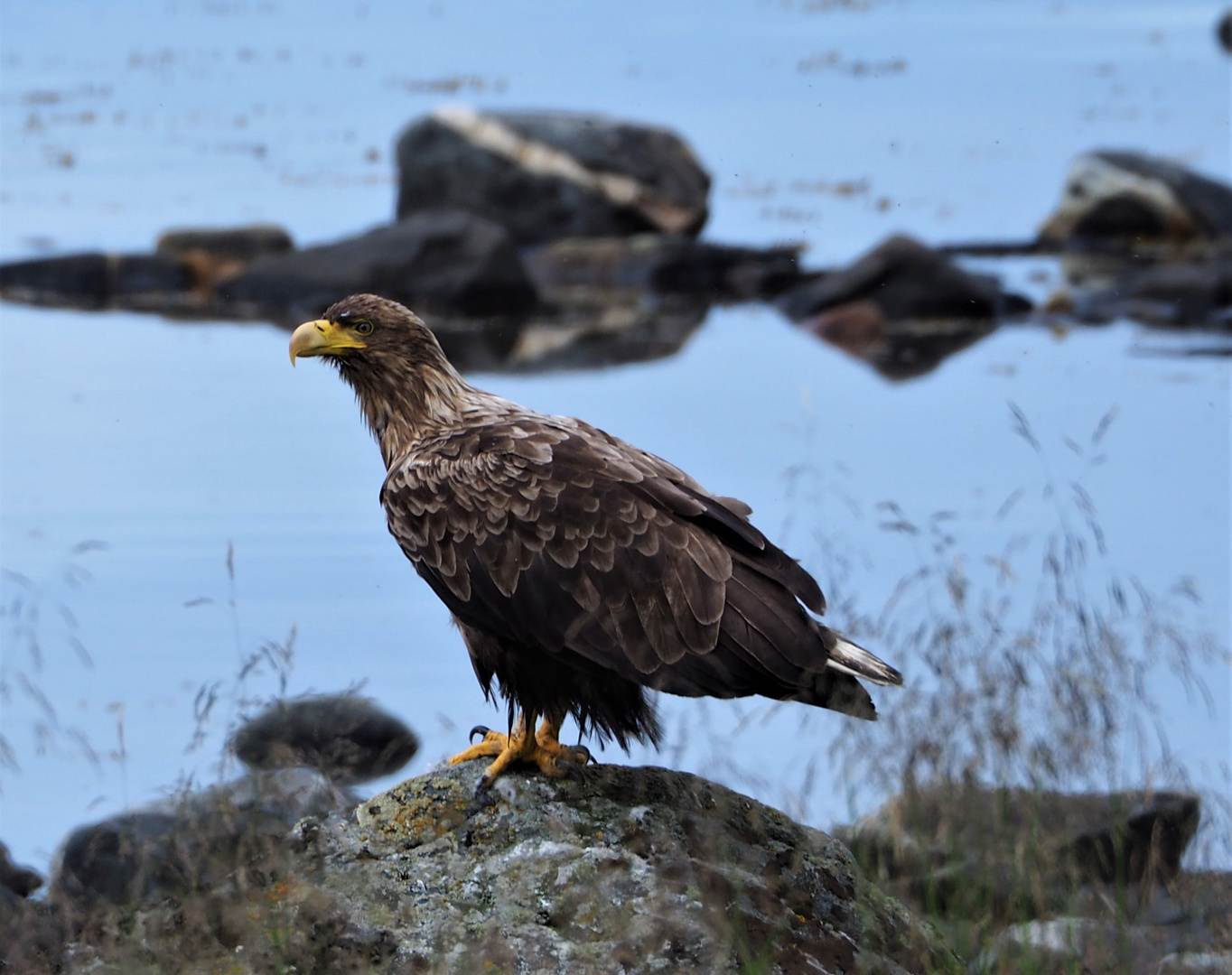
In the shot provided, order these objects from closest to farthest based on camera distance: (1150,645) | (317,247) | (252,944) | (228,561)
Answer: (252,944), (228,561), (1150,645), (317,247)

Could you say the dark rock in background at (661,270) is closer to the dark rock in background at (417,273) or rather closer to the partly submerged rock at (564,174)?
the partly submerged rock at (564,174)

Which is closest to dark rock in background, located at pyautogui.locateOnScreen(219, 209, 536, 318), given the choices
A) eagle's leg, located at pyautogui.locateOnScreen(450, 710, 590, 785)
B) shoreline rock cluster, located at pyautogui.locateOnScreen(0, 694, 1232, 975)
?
shoreline rock cluster, located at pyautogui.locateOnScreen(0, 694, 1232, 975)

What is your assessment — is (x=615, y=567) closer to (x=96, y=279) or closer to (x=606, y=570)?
(x=606, y=570)

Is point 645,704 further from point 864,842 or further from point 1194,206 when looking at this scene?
point 1194,206

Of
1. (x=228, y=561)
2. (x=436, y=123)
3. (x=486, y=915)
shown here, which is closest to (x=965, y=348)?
(x=436, y=123)

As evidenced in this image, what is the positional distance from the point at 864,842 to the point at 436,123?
20108 millimetres

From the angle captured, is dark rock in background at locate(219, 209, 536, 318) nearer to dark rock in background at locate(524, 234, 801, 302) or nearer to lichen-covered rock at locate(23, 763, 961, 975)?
dark rock in background at locate(524, 234, 801, 302)

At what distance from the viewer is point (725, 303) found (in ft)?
73.8

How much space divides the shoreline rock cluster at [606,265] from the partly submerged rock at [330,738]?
9198mm

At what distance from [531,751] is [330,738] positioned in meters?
3.01

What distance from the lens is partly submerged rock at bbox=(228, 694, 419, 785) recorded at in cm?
611

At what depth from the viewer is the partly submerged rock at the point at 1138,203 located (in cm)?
2527

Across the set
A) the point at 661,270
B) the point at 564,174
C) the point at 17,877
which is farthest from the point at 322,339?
the point at 564,174

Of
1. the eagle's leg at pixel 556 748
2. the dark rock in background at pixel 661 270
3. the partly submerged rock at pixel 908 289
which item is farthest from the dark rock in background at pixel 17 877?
the dark rock in background at pixel 661 270
